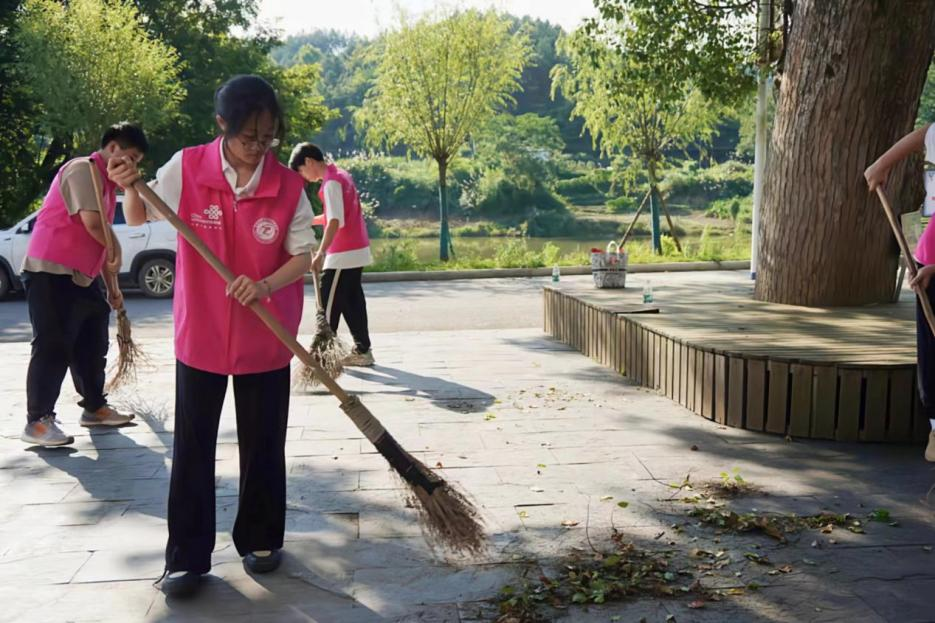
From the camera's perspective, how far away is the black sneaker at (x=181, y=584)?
350 centimetres

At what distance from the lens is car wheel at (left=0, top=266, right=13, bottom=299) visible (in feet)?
50.6

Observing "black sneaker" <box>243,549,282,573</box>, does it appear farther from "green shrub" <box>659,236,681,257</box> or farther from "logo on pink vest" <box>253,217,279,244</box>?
"green shrub" <box>659,236,681,257</box>

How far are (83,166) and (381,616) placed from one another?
3203 millimetres

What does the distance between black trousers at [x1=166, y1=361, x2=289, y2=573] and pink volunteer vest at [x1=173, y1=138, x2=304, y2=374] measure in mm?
110

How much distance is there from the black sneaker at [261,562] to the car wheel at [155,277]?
1224cm

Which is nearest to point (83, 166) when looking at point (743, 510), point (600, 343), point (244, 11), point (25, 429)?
point (25, 429)

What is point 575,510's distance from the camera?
4383 mm

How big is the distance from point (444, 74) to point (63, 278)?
61.7 feet

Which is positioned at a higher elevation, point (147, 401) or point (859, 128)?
point (859, 128)

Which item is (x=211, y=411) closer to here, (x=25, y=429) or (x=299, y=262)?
(x=299, y=262)

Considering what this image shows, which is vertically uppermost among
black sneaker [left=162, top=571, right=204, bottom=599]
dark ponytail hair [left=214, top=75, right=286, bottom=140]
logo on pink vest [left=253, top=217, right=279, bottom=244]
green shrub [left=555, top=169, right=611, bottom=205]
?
green shrub [left=555, top=169, right=611, bottom=205]

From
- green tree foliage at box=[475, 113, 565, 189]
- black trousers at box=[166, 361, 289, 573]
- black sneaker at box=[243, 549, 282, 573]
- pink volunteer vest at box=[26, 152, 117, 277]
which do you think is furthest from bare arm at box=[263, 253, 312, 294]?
green tree foliage at box=[475, 113, 565, 189]

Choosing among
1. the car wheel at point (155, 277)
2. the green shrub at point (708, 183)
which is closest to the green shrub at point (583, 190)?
the green shrub at point (708, 183)

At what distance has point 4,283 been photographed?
15.5 meters
